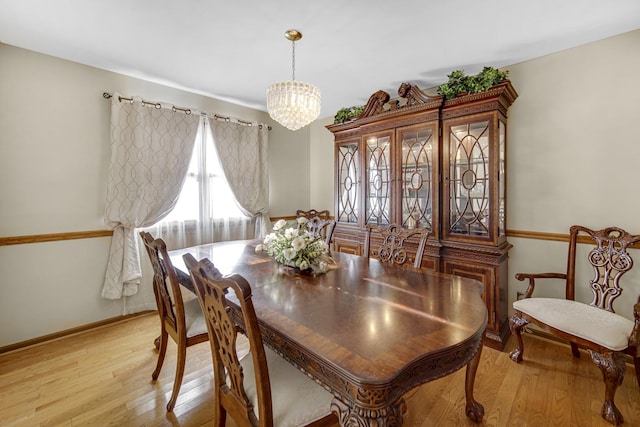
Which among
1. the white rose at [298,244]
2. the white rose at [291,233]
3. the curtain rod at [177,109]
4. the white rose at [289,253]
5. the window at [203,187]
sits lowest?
the white rose at [289,253]

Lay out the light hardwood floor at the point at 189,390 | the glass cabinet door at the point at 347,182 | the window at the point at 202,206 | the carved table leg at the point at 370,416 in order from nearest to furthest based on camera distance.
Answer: the carved table leg at the point at 370,416 < the light hardwood floor at the point at 189,390 < the window at the point at 202,206 < the glass cabinet door at the point at 347,182

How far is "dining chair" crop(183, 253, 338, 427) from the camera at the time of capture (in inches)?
36.9

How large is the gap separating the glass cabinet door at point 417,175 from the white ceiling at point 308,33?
0.65 m

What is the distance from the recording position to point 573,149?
2.33 m

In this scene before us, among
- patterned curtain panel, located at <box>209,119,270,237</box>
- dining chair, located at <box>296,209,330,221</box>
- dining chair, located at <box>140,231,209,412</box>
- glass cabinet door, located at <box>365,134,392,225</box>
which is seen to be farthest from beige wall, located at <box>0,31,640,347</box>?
dining chair, located at <box>296,209,330,221</box>

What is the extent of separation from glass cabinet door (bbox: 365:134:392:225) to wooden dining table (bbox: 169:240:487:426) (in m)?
1.42

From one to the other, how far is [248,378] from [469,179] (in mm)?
2341

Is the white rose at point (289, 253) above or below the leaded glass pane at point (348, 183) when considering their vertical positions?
below

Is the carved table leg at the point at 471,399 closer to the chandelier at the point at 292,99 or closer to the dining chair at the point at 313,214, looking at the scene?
the chandelier at the point at 292,99

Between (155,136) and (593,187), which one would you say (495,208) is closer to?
(593,187)

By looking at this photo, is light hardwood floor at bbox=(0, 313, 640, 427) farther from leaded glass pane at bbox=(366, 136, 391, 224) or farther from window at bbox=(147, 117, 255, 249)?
leaded glass pane at bbox=(366, 136, 391, 224)

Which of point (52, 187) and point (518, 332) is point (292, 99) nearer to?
point (52, 187)

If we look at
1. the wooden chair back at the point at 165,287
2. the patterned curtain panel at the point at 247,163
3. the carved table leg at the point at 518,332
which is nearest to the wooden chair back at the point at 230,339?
the wooden chair back at the point at 165,287

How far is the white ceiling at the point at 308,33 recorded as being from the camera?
1.80 metres
